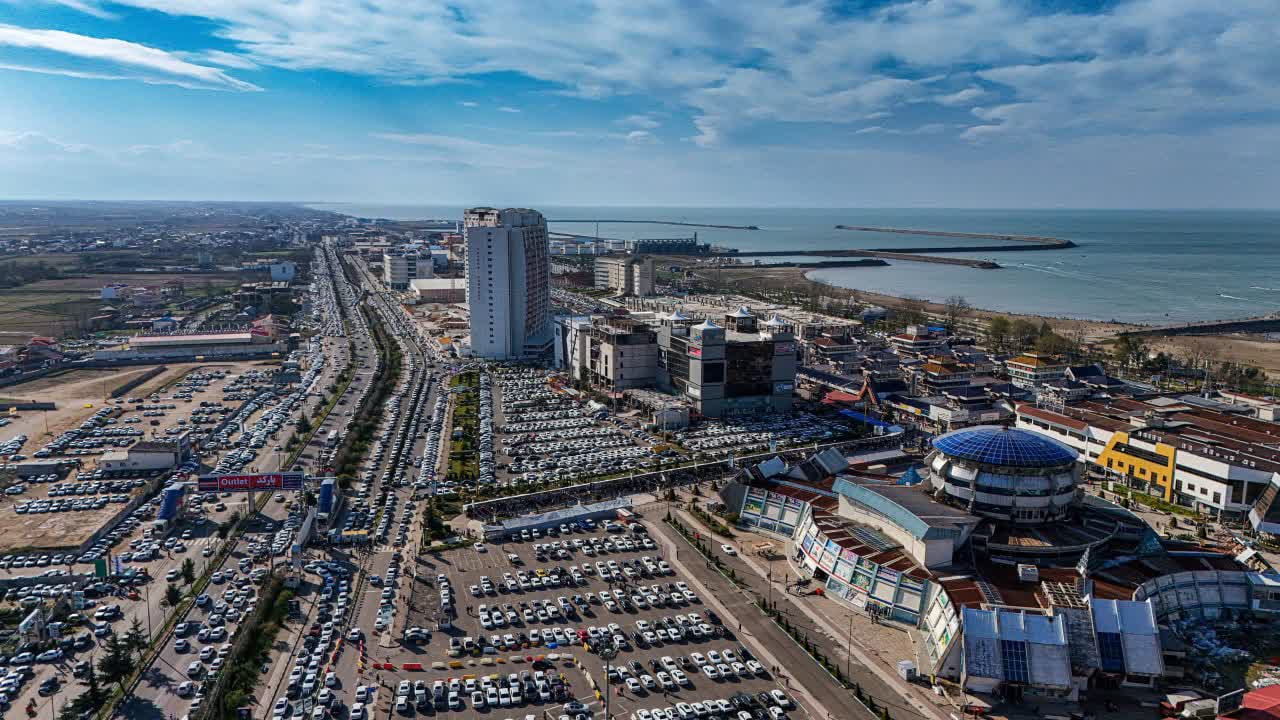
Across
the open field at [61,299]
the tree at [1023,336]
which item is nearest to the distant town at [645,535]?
the tree at [1023,336]

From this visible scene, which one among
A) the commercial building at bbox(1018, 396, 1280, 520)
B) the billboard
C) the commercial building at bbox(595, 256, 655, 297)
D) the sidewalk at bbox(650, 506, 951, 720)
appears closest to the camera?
the sidewalk at bbox(650, 506, 951, 720)

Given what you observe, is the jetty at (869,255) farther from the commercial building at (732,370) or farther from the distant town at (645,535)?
the commercial building at (732,370)

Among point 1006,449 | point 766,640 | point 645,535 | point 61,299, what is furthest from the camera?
point 61,299

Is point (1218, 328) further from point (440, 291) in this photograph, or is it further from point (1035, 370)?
point (440, 291)

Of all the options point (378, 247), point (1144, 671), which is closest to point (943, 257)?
point (378, 247)

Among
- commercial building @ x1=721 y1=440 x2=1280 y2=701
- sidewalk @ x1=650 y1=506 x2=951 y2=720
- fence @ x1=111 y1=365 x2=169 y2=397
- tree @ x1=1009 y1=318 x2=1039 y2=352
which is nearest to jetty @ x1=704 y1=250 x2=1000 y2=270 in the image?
tree @ x1=1009 y1=318 x2=1039 y2=352

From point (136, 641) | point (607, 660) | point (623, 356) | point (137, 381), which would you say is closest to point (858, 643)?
point (607, 660)

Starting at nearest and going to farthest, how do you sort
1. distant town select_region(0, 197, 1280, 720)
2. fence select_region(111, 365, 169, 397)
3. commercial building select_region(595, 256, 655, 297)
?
distant town select_region(0, 197, 1280, 720)
fence select_region(111, 365, 169, 397)
commercial building select_region(595, 256, 655, 297)

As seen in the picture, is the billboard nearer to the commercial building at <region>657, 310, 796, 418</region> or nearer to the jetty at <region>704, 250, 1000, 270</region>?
the commercial building at <region>657, 310, 796, 418</region>
